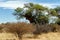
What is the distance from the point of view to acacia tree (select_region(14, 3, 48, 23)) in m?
53.0

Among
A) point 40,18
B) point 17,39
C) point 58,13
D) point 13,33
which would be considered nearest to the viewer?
point 17,39

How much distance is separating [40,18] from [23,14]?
431cm

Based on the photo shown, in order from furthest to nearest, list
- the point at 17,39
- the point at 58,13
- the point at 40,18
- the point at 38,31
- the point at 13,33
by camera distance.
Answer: the point at 58,13 < the point at 40,18 < the point at 38,31 < the point at 13,33 < the point at 17,39

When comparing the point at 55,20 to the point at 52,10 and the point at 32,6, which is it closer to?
the point at 52,10

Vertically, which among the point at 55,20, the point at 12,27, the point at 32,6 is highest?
the point at 12,27

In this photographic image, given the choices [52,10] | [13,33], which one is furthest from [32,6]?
[13,33]

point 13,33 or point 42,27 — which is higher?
point 13,33

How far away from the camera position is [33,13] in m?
54.0

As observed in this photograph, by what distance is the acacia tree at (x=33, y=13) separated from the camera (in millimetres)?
53000

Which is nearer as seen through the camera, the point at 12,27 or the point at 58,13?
the point at 12,27

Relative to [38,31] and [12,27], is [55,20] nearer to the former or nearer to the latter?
[38,31]

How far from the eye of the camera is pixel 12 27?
25062 millimetres

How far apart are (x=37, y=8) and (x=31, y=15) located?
2.24 meters

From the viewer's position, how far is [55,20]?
55000 mm
